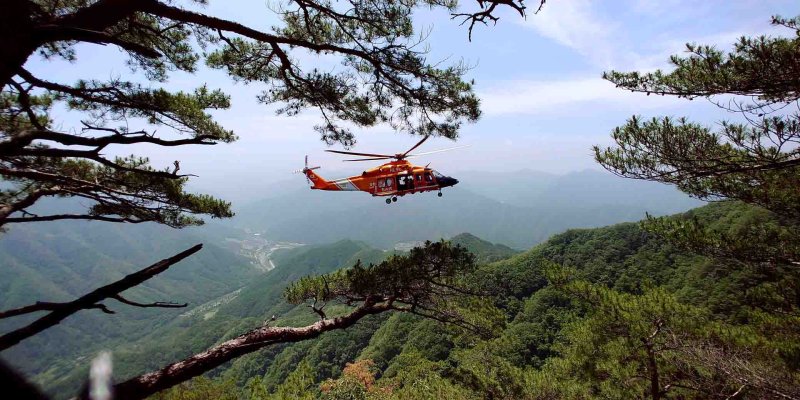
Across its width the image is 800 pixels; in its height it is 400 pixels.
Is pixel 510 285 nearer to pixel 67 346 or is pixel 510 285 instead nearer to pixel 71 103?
pixel 71 103

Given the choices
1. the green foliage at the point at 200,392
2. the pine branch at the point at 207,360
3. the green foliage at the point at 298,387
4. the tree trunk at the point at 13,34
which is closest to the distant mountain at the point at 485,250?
the green foliage at the point at 200,392

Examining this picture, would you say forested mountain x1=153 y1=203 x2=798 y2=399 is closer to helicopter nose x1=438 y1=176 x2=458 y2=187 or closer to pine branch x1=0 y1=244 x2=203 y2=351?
helicopter nose x1=438 y1=176 x2=458 y2=187

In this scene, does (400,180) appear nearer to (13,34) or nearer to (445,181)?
(445,181)

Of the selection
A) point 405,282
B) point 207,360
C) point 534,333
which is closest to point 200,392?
point 405,282

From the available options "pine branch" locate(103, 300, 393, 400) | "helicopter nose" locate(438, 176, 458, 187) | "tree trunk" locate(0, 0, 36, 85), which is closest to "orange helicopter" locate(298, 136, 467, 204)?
"helicopter nose" locate(438, 176, 458, 187)

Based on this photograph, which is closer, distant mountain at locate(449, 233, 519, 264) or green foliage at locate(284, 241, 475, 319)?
green foliage at locate(284, 241, 475, 319)

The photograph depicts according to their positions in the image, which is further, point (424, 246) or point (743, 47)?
point (424, 246)

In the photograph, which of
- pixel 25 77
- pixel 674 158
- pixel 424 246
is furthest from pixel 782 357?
pixel 25 77

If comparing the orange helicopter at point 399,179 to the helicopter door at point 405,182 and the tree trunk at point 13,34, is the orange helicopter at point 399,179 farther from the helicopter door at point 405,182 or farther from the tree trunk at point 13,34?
the tree trunk at point 13,34
